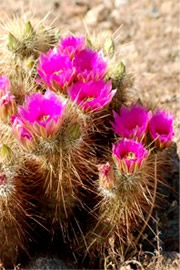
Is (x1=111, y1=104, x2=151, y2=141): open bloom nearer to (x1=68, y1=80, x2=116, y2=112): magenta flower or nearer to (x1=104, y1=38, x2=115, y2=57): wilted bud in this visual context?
(x1=68, y1=80, x2=116, y2=112): magenta flower

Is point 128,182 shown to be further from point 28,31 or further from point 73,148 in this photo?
point 28,31

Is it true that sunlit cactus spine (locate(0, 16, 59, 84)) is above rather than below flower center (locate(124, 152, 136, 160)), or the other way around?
above

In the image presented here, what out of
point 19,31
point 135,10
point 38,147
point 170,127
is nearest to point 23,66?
point 19,31

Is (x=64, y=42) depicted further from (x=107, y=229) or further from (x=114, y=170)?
(x=107, y=229)

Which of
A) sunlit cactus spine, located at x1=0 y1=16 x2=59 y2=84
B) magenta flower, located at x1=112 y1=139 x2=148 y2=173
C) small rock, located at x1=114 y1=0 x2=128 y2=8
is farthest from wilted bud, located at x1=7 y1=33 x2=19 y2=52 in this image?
small rock, located at x1=114 y1=0 x2=128 y2=8

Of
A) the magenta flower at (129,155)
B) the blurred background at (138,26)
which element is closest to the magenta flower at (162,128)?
the magenta flower at (129,155)

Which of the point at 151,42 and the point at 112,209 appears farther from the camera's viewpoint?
the point at 151,42
